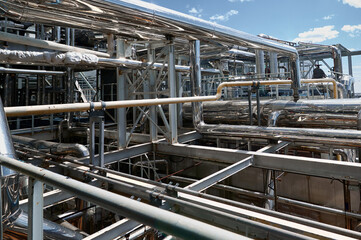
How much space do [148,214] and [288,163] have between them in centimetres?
260

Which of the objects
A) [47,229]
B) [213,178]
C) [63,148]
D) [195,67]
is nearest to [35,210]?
[47,229]

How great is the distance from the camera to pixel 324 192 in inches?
184

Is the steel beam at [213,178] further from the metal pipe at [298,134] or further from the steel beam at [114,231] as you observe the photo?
the metal pipe at [298,134]

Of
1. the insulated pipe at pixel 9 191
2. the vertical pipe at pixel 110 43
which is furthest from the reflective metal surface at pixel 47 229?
the vertical pipe at pixel 110 43

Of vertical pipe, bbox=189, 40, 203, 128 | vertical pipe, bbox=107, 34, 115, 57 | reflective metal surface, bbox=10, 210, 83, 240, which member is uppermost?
vertical pipe, bbox=107, 34, 115, 57

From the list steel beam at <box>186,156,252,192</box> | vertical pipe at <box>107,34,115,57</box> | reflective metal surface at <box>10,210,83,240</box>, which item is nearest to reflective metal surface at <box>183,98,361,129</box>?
steel beam at <box>186,156,252,192</box>

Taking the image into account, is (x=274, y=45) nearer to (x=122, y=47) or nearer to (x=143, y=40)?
(x=143, y=40)

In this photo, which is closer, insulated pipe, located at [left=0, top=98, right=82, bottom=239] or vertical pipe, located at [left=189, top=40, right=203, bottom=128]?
insulated pipe, located at [left=0, top=98, right=82, bottom=239]

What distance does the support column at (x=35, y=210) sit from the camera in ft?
2.64

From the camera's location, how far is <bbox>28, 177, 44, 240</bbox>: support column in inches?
31.7

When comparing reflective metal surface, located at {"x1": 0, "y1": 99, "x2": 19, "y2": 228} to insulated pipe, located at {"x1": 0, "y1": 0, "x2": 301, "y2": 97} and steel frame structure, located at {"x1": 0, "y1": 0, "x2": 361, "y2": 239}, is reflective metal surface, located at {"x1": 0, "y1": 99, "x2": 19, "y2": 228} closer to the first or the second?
steel frame structure, located at {"x1": 0, "y1": 0, "x2": 361, "y2": 239}

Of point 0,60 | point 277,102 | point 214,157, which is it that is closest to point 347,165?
point 214,157

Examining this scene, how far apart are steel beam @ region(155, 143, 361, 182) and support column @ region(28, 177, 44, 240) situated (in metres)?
2.52

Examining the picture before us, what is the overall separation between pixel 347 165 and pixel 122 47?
3.46 m
